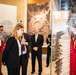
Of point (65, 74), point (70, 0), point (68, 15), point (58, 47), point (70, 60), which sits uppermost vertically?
point (70, 0)

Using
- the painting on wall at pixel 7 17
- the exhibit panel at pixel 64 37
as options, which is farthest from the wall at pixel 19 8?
the exhibit panel at pixel 64 37

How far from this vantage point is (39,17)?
9.16 metres

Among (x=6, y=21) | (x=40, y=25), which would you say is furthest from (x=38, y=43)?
(x=40, y=25)

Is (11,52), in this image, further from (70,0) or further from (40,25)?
(40,25)

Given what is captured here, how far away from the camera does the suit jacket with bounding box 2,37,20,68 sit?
357 cm

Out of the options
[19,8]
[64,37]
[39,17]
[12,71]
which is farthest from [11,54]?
[39,17]

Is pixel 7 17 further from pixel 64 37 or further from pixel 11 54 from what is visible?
pixel 64 37

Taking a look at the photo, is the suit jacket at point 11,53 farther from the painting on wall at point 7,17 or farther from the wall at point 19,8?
the wall at point 19,8

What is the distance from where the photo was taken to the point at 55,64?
8.45 ft

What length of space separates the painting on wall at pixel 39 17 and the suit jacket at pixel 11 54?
5.39 m

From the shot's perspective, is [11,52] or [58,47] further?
[11,52]

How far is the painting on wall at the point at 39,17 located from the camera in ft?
29.6

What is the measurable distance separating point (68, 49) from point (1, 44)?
3.20 metres

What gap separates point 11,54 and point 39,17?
574 centimetres
